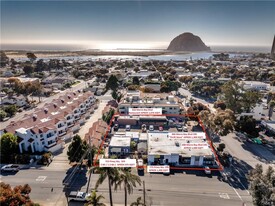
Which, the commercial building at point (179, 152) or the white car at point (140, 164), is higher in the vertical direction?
the commercial building at point (179, 152)

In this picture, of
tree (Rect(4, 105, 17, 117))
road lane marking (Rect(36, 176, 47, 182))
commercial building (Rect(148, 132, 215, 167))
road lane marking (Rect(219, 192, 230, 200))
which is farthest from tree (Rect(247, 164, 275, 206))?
tree (Rect(4, 105, 17, 117))

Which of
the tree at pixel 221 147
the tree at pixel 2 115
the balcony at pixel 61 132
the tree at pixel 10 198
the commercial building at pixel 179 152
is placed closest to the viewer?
the tree at pixel 10 198

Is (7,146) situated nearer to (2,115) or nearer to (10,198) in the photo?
(10,198)

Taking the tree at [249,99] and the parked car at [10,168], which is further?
the tree at [249,99]

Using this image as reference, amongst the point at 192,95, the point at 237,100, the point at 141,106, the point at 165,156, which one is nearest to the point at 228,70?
the point at 192,95

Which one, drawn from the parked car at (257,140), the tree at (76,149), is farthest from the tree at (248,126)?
the tree at (76,149)

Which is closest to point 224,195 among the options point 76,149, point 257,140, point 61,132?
point 257,140

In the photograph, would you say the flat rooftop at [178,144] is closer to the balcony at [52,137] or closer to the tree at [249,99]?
the balcony at [52,137]
